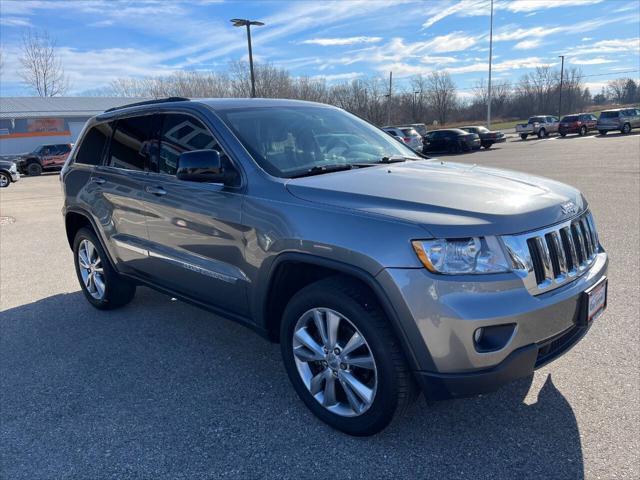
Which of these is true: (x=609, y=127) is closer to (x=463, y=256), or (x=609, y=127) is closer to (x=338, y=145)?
(x=338, y=145)

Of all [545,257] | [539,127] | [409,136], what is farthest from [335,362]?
[539,127]

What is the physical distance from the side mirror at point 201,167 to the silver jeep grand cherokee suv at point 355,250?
0.01 m

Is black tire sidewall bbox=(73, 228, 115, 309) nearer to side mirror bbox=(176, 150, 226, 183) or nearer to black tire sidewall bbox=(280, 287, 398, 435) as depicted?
side mirror bbox=(176, 150, 226, 183)

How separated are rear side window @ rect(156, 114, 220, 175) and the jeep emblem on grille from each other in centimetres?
223

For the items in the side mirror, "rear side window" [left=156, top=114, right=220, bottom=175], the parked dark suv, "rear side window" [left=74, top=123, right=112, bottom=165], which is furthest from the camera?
the parked dark suv

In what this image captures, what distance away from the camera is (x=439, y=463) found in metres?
2.55

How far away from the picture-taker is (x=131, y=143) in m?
4.35

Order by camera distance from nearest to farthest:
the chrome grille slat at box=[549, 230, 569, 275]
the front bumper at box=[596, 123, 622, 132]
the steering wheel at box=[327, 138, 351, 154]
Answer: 1. the chrome grille slat at box=[549, 230, 569, 275]
2. the steering wheel at box=[327, 138, 351, 154]
3. the front bumper at box=[596, 123, 622, 132]

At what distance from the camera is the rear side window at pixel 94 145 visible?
476cm

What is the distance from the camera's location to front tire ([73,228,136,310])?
480 centimetres

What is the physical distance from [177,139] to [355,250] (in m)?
2.01

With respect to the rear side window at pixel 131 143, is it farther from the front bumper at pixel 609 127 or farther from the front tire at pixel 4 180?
the front bumper at pixel 609 127

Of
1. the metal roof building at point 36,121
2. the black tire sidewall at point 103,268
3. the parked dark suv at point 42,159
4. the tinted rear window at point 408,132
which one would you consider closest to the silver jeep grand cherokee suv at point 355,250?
the black tire sidewall at point 103,268

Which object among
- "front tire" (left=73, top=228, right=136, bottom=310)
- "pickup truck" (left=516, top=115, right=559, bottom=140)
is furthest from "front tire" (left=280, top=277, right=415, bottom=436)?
"pickup truck" (left=516, top=115, right=559, bottom=140)
